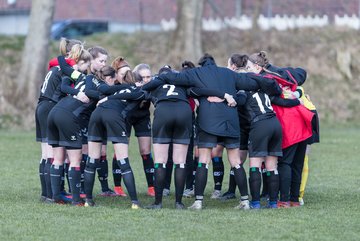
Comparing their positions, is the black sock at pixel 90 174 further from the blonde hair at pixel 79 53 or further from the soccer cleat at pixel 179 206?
the blonde hair at pixel 79 53

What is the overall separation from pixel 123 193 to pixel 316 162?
6386 millimetres

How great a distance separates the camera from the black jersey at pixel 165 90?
11.6 metres

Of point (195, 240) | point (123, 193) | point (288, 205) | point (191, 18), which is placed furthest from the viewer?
point (191, 18)

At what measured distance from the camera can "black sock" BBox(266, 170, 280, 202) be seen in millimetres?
11812

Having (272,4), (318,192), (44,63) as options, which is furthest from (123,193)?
(272,4)

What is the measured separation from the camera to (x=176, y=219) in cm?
1066

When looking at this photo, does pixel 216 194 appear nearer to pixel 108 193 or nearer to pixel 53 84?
pixel 108 193

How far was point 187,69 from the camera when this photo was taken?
1221cm

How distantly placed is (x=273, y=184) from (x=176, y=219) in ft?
5.71

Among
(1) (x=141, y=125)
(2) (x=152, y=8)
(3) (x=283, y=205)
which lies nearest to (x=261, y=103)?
(3) (x=283, y=205)

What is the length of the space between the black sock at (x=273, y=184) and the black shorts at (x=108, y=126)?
76.7 inches

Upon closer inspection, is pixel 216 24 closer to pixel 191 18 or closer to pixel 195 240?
pixel 191 18

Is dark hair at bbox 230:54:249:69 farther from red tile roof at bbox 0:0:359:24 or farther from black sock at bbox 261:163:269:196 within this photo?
red tile roof at bbox 0:0:359:24

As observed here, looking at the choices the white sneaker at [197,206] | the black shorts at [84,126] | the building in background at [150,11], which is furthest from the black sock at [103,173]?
the building in background at [150,11]
